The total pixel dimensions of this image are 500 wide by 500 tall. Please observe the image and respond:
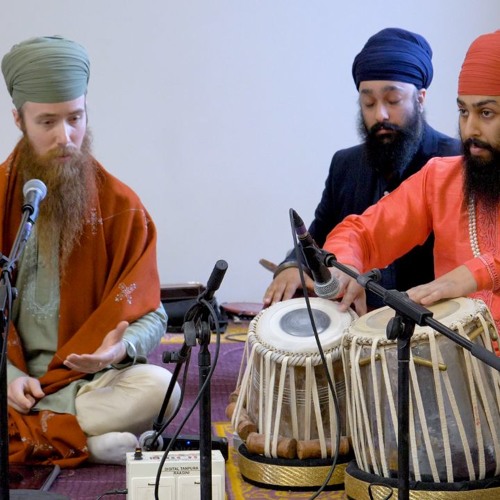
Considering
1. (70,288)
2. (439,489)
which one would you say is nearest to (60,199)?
(70,288)

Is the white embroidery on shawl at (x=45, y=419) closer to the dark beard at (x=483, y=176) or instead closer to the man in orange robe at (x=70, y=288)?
the man in orange robe at (x=70, y=288)

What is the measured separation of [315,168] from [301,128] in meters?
0.30

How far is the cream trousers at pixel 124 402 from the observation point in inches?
141

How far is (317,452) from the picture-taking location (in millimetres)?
3271

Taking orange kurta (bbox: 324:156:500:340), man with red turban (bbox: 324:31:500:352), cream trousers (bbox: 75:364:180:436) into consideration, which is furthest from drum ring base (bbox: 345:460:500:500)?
cream trousers (bbox: 75:364:180:436)

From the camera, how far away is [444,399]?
2873 millimetres

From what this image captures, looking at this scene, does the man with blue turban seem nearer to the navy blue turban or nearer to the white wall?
the navy blue turban

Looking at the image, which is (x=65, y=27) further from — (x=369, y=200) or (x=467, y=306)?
(x=467, y=306)

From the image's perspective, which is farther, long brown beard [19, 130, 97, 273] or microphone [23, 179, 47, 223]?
long brown beard [19, 130, 97, 273]

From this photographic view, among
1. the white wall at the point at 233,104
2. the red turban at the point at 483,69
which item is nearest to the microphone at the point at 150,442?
the red turban at the point at 483,69

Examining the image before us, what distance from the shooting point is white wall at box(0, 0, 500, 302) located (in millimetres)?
6910

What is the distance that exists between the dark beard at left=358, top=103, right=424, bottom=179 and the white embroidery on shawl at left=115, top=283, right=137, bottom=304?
1.40 metres

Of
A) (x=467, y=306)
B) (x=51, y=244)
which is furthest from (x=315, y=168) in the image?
(x=467, y=306)

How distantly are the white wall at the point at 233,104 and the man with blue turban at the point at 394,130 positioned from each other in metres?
2.44
